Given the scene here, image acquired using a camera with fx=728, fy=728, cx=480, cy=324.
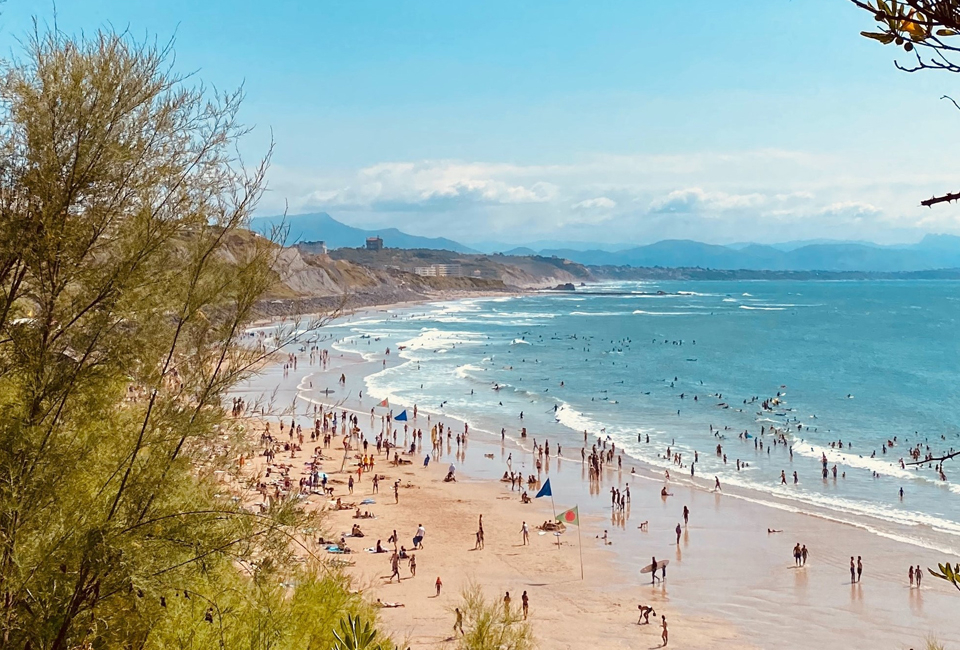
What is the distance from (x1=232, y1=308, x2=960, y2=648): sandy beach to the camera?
17516mm

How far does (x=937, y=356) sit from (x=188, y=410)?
85.5 m

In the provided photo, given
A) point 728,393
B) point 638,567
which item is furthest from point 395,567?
point 728,393

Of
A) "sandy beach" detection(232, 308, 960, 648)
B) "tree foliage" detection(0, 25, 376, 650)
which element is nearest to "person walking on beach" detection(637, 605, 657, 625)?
"sandy beach" detection(232, 308, 960, 648)

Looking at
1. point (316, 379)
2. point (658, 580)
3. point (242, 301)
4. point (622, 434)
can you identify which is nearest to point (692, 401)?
point (622, 434)

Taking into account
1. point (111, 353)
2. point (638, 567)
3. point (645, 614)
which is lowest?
point (638, 567)

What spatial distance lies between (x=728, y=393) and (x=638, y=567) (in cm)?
3544

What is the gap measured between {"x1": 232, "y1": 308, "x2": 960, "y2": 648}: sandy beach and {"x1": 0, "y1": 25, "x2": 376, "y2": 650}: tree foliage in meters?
7.36

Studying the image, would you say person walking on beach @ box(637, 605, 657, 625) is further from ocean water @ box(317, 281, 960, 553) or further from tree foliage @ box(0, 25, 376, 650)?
tree foliage @ box(0, 25, 376, 650)

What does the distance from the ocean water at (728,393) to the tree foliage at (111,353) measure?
24.6m

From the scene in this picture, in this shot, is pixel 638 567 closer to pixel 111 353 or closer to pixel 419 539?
pixel 419 539

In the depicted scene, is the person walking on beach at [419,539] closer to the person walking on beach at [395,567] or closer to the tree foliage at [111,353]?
the person walking on beach at [395,567]

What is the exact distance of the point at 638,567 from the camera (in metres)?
21.8

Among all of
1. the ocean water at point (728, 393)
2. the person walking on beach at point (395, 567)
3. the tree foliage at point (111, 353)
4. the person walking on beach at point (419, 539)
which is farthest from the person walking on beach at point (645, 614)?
the tree foliage at point (111, 353)

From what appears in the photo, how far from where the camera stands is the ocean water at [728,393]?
3070 cm
